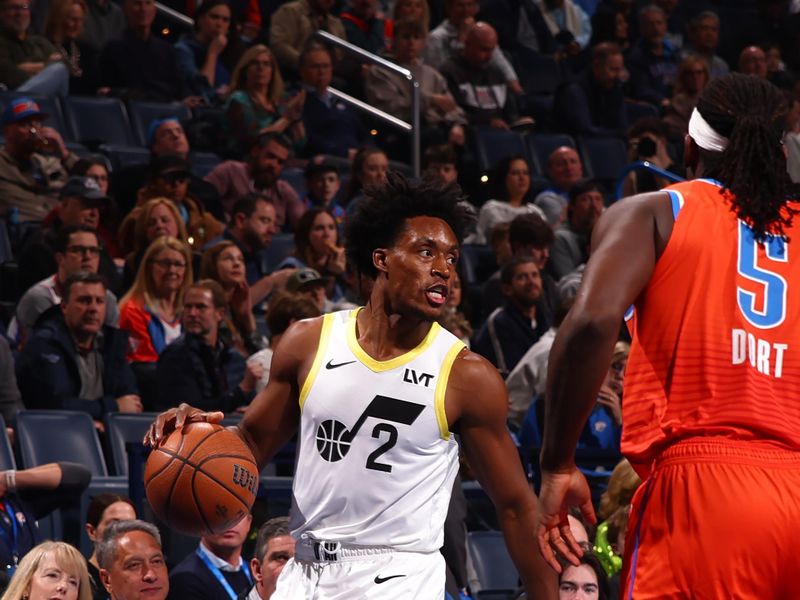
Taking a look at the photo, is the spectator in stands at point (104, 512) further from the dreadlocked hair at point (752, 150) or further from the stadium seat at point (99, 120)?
the stadium seat at point (99, 120)

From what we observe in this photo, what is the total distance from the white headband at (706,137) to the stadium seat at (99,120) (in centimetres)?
826

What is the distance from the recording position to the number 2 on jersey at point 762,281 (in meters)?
3.24

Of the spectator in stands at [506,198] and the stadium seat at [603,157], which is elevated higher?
the spectator in stands at [506,198]

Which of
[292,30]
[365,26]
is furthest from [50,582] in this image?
[365,26]

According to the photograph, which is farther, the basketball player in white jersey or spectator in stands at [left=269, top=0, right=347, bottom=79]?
spectator in stands at [left=269, top=0, right=347, bottom=79]

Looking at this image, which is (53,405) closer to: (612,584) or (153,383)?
(153,383)

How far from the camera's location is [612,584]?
21.7ft

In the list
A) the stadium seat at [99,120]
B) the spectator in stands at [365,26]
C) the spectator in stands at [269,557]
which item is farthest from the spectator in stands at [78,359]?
the spectator in stands at [365,26]

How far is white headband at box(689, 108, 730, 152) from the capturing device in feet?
11.1

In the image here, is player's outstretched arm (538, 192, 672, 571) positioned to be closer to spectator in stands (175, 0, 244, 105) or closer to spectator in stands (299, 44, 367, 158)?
spectator in stands (299, 44, 367, 158)

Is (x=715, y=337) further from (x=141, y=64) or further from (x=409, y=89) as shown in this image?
(x=409, y=89)

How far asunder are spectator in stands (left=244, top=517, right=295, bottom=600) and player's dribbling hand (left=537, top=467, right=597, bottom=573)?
319 centimetres

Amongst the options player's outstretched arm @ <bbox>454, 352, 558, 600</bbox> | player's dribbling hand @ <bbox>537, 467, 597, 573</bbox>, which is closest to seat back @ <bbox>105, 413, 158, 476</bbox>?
player's outstretched arm @ <bbox>454, 352, 558, 600</bbox>

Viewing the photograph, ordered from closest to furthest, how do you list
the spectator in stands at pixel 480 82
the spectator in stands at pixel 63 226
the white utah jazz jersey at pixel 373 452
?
the white utah jazz jersey at pixel 373 452 → the spectator in stands at pixel 63 226 → the spectator in stands at pixel 480 82
